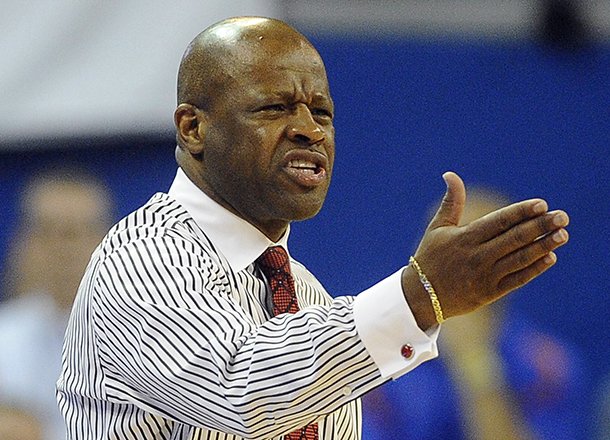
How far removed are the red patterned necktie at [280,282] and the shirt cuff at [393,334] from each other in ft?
1.23

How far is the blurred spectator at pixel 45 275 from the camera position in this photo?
12.0 ft

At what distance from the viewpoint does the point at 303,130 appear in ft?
6.45

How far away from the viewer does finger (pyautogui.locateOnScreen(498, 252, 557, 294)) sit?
64.3 inches

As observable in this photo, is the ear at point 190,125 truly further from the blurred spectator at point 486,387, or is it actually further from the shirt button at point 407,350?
the blurred spectator at point 486,387

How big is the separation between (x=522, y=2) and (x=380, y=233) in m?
0.84

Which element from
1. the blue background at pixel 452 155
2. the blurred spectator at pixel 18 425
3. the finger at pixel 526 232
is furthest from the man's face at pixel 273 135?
the blue background at pixel 452 155

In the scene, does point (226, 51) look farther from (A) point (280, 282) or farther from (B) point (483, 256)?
(B) point (483, 256)

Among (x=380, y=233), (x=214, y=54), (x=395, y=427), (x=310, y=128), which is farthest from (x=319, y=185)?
(x=380, y=233)

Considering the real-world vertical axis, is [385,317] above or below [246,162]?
below

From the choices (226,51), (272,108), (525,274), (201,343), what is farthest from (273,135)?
(525,274)

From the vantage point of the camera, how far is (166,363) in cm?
175

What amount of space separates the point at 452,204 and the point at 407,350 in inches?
7.0

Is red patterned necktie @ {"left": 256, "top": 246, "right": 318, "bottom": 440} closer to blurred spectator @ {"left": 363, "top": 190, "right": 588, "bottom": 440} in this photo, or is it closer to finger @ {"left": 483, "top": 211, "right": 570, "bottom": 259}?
finger @ {"left": 483, "top": 211, "right": 570, "bottom": 259}

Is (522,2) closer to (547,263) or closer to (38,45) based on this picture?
(38,45)
